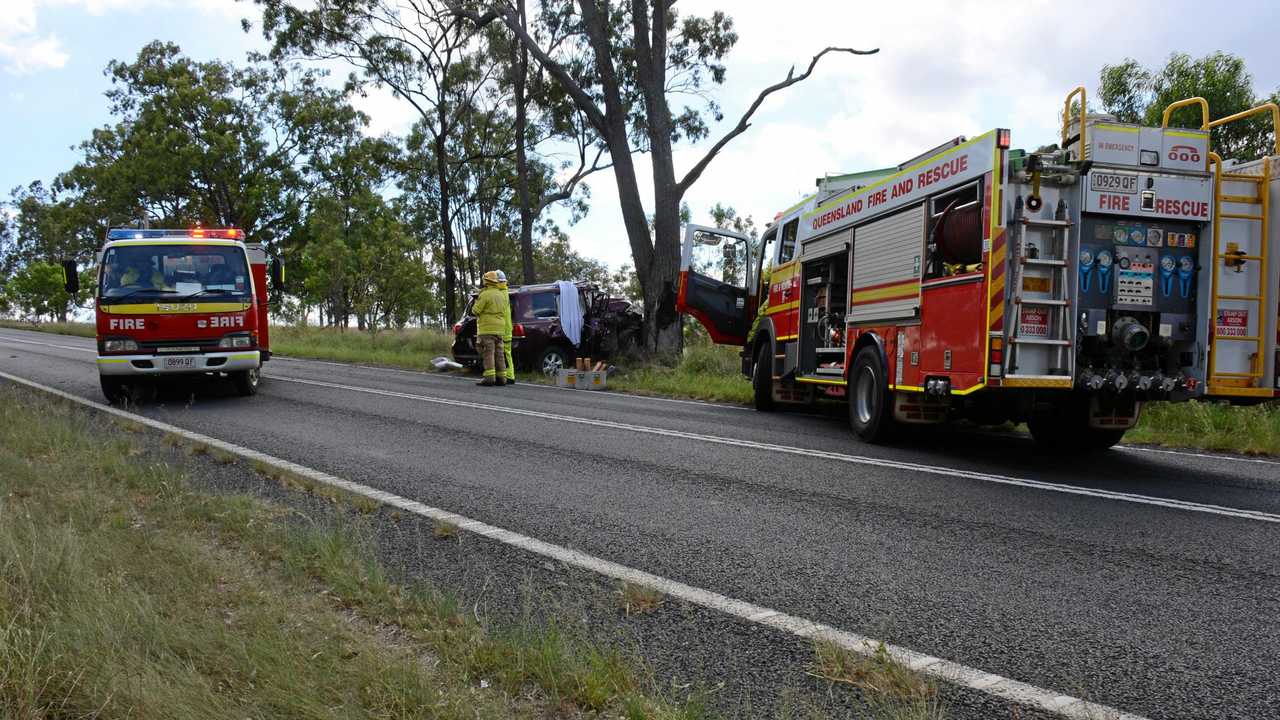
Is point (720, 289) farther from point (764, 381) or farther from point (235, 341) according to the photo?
point (235, 341)

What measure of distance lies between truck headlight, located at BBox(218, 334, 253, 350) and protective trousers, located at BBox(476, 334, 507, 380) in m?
4.25

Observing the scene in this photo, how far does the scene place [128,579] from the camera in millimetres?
3619

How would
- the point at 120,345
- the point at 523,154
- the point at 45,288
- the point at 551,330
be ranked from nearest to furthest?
the point at 120,345
the point at 551,330
the point at 523,154
the point at 45,288

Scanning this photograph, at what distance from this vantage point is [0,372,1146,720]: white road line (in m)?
2.84

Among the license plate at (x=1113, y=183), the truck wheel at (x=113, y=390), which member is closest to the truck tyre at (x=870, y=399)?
the license plate at (x=1113, y=183)

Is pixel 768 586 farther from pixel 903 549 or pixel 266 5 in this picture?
pixel 266 5

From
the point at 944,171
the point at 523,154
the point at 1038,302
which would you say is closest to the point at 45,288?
the point at 523,154

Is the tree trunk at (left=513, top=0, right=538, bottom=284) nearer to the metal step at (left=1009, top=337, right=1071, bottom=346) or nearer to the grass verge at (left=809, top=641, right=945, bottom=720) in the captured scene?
the metal step at (left=1009, top=337, right=1071, bottom=346)

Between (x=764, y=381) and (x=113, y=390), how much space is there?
8.54 meters


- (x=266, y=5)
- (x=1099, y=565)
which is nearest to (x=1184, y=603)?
(x=1099, y=565)

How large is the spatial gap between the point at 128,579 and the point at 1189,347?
772 cm

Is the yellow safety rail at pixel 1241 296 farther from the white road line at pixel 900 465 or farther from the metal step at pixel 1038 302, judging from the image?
the white road line at pixel 900 465

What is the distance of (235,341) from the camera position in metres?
11.7

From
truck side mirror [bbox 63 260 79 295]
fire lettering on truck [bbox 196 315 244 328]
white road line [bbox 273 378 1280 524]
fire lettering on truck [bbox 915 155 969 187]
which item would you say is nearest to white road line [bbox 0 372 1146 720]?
white road line [bbox 273 378 1280 524]
